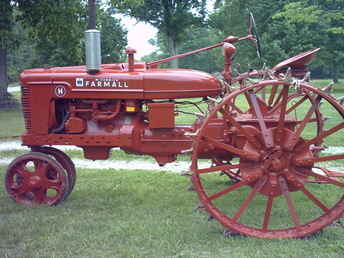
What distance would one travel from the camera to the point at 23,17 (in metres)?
12.1

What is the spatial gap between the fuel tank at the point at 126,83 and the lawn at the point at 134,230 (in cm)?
143

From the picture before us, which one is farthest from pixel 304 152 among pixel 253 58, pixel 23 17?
pixel 253 58

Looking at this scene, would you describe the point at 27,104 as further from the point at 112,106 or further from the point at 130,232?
the point at 130,232

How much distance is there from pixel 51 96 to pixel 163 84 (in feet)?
4.69

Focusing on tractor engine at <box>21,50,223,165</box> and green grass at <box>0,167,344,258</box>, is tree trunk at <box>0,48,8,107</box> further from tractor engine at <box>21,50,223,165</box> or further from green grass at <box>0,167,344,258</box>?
tractor engine at <box>21,50,223,165</box>

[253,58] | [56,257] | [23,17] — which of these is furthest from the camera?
[253,58]

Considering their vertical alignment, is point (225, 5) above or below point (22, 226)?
above

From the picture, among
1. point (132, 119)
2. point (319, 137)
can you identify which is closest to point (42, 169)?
point (132, 119)

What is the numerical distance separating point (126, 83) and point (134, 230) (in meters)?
1.75

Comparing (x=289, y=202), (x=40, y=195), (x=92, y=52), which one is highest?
(x=92, y=52)

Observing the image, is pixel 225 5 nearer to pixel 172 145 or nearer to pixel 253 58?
pixel 253 58

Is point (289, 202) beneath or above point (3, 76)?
beneath

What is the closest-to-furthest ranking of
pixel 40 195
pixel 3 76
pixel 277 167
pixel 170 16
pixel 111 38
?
pixel 277 167
pixel 40 195
pixel 3 76
pixel 111 38
pixel 170 16

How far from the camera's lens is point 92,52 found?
539cm
